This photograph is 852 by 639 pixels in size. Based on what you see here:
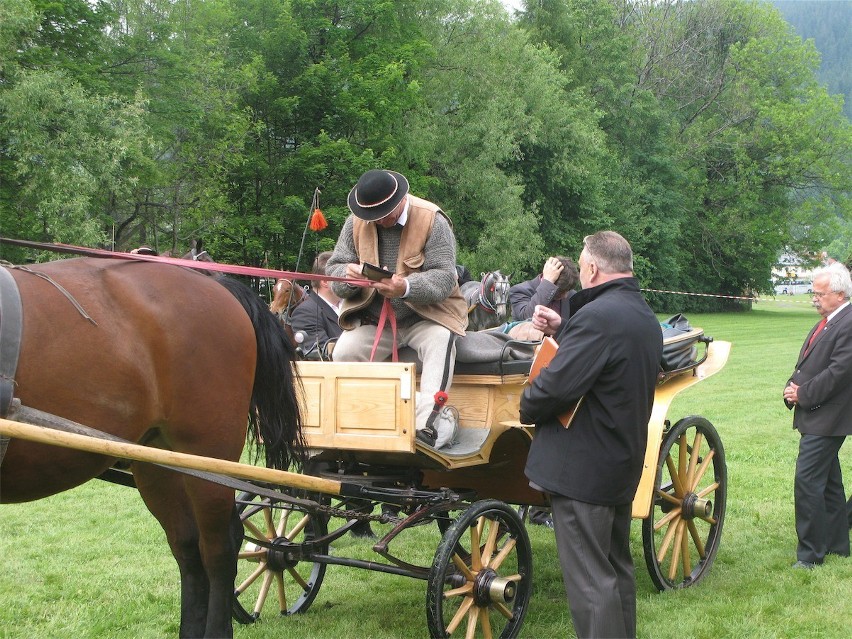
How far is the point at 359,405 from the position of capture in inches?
162

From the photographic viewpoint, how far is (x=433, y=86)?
3089cm

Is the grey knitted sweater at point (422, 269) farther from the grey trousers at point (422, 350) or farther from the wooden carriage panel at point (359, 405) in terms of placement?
the wooden carriage panel at point (359, 405)

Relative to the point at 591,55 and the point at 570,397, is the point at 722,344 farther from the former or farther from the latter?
the point at 591,55

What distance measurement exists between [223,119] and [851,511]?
21315mm

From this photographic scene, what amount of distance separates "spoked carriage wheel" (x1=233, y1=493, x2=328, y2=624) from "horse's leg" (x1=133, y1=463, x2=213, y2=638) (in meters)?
0.57

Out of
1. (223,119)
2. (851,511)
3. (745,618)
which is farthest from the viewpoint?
(223,119)

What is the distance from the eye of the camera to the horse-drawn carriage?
320 centimetres

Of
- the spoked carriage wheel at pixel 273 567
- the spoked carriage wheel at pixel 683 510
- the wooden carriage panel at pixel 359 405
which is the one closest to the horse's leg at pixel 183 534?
the spoked carriage wheel at pixel 273 567

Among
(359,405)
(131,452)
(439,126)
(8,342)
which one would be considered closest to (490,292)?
(359,405)

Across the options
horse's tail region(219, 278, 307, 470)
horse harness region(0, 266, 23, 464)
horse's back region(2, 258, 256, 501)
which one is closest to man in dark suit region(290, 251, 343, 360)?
horse's tail region(219, 278, 307, 470)

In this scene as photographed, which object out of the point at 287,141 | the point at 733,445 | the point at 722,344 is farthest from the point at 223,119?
the point at 722,344

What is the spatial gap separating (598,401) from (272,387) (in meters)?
1.49

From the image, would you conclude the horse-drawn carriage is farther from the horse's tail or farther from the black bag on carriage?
the black bag on carriage

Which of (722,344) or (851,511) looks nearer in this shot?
(722,344)
